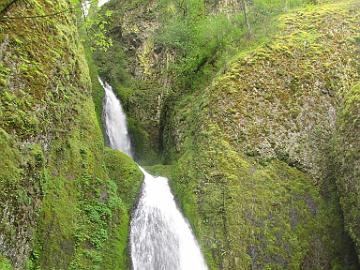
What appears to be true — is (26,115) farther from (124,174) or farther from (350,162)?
(350,162)

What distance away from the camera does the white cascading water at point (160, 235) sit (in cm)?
1148

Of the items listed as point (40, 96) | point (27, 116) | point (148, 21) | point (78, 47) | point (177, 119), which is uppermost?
point (148, 21)

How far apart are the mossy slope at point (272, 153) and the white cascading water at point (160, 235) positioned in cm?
41

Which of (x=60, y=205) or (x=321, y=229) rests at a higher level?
(x=60, y=205)

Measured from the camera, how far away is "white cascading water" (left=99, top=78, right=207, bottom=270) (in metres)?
11.5

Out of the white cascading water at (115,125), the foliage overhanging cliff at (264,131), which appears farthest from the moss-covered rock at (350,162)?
the white cascading water at (115,125)

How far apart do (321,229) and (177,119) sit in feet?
24.2

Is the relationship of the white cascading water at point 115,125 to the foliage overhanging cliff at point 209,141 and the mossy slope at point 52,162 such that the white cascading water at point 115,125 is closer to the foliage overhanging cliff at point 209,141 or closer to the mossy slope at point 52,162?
the foliage overhanging cliff at point 209,141

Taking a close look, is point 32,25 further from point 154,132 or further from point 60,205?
point 154,132

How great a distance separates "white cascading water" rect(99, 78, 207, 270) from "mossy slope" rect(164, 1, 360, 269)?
41 cm

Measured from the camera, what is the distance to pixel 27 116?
30.9ft

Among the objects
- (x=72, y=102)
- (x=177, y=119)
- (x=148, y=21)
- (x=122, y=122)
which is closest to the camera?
(x=72, y=102)

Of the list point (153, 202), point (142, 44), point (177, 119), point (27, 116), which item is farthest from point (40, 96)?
point (142, 44)

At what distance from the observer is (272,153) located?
1450cm
